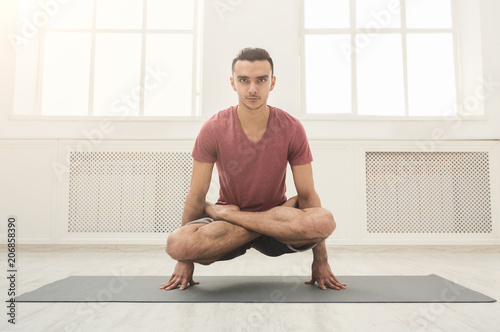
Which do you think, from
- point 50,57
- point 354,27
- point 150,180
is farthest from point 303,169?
point 50,57

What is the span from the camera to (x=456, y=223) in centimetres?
299

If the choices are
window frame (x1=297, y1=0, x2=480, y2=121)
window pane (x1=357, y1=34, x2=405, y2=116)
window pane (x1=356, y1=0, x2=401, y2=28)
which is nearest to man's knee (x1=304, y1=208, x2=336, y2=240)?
window frame (x1=297, y1=0, x2=480, y2=121)

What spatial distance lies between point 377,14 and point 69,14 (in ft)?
9.37

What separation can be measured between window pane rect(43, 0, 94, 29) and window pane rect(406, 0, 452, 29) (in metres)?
2.98

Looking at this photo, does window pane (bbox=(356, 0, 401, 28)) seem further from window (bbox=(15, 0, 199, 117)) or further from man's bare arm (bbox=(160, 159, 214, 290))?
man's bare arm (bbox=(160, 159, 214, 290))

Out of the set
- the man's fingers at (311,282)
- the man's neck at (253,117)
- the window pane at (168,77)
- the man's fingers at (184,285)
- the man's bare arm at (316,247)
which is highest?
the window pane at (168,77)

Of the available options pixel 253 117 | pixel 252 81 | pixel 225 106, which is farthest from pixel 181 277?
pixel 225 106

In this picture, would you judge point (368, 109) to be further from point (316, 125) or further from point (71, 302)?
point (71, 302)

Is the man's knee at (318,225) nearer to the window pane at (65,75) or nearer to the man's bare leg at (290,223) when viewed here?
the man's bare leg at (290,223)

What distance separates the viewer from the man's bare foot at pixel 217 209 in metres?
1.55

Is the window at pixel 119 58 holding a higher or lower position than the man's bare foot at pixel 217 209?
higher
